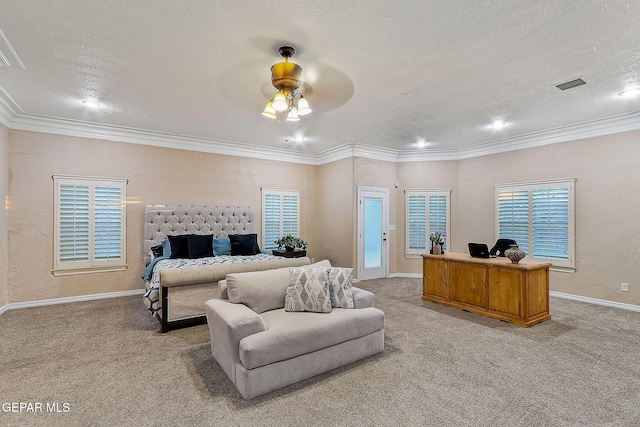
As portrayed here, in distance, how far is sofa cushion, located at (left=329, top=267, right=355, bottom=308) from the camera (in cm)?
314

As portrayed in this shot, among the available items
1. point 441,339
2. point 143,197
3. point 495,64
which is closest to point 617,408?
point 441,339

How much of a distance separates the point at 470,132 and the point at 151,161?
5.70 m

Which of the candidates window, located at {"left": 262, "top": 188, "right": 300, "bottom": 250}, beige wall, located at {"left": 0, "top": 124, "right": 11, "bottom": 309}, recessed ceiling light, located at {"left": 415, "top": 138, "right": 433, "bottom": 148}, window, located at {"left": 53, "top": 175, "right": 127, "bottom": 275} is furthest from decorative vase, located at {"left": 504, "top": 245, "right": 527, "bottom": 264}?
beige wall, located at {"left": 0, "top": 124, "right": 11, "bottom": 309}

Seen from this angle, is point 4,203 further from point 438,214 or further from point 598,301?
point 598,301

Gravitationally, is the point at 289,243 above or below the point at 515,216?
below

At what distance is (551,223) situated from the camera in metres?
5.40

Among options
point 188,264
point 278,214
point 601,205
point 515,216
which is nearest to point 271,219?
point 278,214

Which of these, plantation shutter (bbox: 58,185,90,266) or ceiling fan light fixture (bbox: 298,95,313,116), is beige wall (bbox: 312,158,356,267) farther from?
plantation shutter (bbox: 58,185,90,266)

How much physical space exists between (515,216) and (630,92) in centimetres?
262

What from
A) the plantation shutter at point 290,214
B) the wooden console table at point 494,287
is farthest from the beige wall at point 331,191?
the wooden console table at point 494,287

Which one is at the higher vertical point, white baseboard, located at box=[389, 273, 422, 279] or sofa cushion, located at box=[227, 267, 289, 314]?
sofa cushion, located at box=[227, 267, 289, 314]

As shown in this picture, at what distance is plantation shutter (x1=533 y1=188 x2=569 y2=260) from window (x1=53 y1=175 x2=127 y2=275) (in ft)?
23.8

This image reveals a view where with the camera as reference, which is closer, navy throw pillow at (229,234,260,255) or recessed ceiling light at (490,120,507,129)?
recessed ceiling light at (490,120,507,129)

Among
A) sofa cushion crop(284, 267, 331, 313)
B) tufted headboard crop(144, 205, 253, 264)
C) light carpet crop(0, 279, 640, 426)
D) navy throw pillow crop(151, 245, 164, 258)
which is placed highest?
tufted headboard crop(144, 205, 253, 264)
